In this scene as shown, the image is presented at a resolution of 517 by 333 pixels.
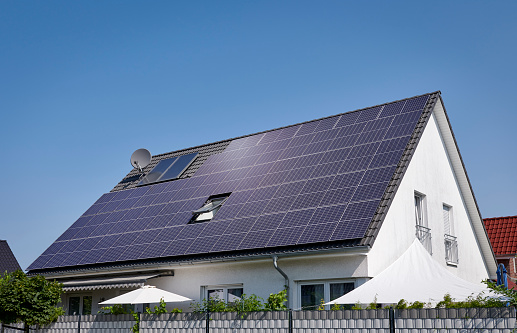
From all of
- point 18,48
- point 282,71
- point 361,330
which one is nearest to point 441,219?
point 282,71

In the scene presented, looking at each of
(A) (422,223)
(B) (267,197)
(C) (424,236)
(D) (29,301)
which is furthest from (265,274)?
(D) (29,301)

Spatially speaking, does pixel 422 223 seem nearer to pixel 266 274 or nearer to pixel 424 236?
pixel 424 236

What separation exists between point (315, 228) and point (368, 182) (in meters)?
2.20

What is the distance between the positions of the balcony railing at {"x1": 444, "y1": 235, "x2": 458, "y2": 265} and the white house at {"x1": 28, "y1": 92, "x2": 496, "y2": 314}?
63mm

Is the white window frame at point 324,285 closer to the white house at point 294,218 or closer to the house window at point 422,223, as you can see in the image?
the white house at point 294,218

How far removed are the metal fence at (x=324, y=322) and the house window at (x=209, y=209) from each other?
17.1 ft

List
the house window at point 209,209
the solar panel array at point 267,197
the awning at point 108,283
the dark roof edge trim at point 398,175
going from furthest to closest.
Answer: the house window at point 209,209 < the awning at point 108,283 < the solar panel array at point 267,197 < the dark roof edge trim at point 398,175

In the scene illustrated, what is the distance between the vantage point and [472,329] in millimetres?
9648

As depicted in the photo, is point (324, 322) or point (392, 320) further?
point (324, 322)

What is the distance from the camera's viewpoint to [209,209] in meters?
19.6

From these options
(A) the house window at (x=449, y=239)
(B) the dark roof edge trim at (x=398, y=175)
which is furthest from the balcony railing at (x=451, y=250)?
(B) the dark roof edge trim at (x=398, y=175)

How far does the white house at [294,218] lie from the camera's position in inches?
613

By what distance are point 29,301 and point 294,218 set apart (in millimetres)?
8195

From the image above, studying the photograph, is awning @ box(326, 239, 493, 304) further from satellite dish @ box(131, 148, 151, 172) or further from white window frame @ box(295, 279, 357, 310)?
satellite dish @ box(131, 148, 151, 172)
